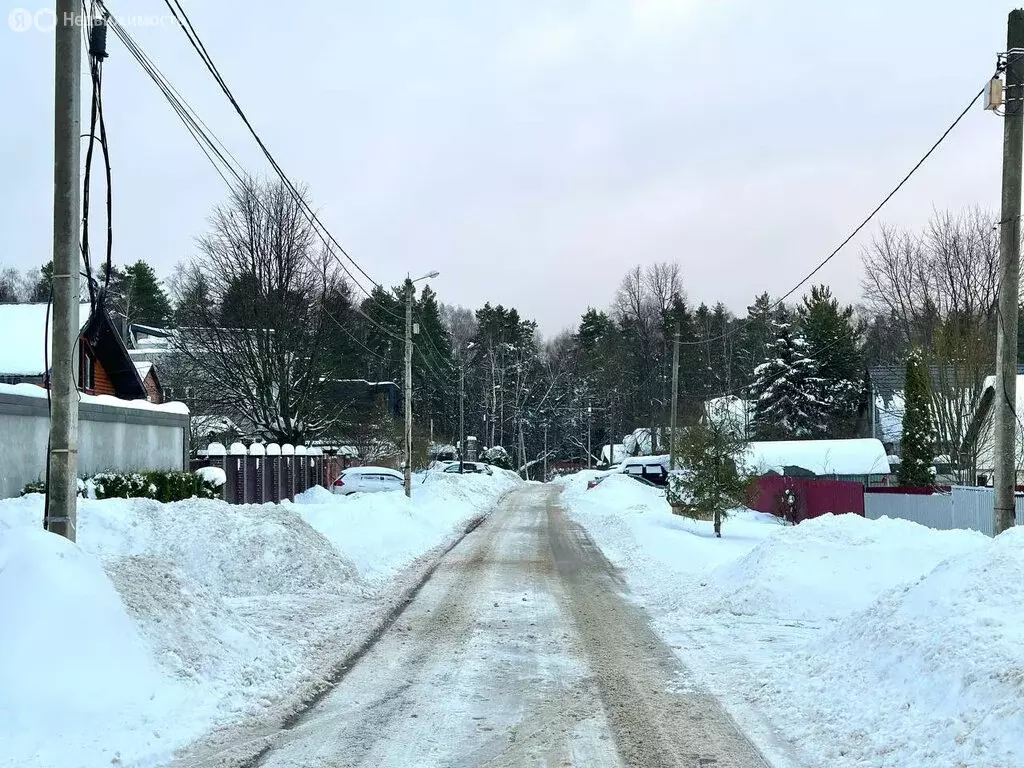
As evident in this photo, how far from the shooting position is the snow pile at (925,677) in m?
5.90

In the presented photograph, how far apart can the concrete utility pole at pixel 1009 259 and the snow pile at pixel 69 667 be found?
399 inches

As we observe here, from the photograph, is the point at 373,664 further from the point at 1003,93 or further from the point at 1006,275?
the point at 1003,93

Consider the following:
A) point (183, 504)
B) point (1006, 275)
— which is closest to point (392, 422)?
point (183, 504)

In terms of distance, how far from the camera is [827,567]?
1264cm

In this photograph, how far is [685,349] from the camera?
81.7m

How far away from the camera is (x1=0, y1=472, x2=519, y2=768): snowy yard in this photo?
6453mm

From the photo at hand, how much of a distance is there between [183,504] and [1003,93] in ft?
44.9

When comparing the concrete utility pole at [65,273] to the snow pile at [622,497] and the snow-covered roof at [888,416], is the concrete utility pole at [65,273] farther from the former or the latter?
the snow-covered roof at [888,416]

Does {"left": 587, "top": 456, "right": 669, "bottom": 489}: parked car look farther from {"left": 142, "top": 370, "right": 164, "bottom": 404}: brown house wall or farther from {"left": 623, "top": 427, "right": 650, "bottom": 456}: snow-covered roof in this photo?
{"left": 142, "top": 370, "right": 164, "bottom": 404}: brown house wall

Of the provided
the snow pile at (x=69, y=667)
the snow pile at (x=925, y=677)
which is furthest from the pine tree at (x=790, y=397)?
the snow pile at (x=69, y=667)

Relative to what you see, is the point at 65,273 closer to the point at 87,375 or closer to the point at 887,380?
the point at 87,375

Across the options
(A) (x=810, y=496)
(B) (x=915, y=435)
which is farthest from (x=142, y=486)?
(B) (x=915, y=435)

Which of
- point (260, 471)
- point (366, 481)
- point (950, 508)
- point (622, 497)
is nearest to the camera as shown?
point (950, 508)

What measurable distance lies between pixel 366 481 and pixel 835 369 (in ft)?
121
